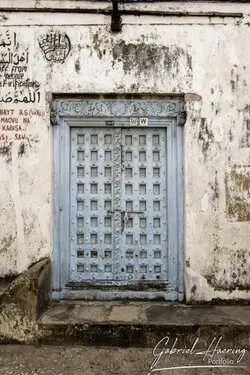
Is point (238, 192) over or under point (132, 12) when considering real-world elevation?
under

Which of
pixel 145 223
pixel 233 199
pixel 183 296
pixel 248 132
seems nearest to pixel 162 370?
pixel 183 296

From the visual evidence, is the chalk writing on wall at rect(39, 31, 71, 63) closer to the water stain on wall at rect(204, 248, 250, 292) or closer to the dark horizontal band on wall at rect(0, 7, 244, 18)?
the dark horizontal band on wall at rect(0, 7, 244, 18)

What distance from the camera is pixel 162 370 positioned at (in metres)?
3.47

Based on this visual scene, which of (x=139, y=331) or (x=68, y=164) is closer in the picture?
(x=139, y=331)

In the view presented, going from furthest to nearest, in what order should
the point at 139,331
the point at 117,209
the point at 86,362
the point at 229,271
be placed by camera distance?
1. the point at 117,209
2. the point at 229,271
3. the point at 139,331
4. the point at 86,362

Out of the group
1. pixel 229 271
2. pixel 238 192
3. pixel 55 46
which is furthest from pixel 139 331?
pixel 55 46

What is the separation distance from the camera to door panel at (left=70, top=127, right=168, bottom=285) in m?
4.91

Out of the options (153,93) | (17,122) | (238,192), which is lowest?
(238,192)

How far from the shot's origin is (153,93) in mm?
4832

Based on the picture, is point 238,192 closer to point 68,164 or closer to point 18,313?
point 68,164
